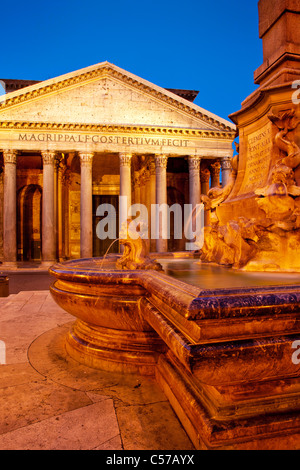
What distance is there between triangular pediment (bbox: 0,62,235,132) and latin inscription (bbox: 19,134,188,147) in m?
0.89

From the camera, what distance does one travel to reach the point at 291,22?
3646 millimetres

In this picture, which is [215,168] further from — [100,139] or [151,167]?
[100,139]

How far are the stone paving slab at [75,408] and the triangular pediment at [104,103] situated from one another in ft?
60.1

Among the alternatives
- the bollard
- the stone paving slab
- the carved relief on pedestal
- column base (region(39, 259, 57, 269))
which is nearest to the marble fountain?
the stone paving slab

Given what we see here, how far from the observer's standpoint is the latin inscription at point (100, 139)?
18828mm

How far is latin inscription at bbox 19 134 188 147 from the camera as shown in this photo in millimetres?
18828

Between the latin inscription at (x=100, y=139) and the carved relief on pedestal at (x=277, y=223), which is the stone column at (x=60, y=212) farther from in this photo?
the carved relief on pedestal at (x=277, y=223)

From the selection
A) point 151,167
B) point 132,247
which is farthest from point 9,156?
point 132,247

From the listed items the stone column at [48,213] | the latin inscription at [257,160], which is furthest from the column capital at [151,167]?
the latin inscription at [257,160]

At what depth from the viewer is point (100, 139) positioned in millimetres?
19375

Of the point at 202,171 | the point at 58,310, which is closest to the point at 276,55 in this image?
the point at 58,310

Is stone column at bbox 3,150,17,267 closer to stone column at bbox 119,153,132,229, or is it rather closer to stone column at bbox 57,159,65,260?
stone column at bbox 57,159,65,260
